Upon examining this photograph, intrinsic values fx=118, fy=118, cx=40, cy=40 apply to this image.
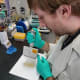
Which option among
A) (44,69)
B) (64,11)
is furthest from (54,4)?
(44,69)

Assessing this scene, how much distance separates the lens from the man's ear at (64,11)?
597 mm

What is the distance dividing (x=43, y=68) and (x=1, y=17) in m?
0.80

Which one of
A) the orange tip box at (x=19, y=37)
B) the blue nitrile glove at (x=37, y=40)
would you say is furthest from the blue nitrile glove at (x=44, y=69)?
the orange tip box at (x=19, y=37)

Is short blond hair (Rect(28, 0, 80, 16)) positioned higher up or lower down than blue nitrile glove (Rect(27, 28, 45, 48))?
higher up

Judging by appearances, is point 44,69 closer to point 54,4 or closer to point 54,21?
point 54,21

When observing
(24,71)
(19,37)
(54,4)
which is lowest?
(24,71)

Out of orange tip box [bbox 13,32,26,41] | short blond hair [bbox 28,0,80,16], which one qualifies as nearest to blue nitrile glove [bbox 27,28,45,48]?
orange tip box [bbox 13,32,26,41]

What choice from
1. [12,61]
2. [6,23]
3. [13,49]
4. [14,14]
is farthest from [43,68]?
Result: [14,14]

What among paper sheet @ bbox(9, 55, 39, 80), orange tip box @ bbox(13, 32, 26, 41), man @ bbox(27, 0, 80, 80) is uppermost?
man @ bbox(27, 0, 80, 80)

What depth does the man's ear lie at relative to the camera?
1.96 ft

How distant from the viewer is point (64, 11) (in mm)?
612

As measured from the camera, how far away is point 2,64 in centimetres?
Result: 99

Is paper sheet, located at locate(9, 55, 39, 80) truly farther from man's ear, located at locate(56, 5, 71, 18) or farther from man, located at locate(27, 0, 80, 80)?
man's ear, located at locate(56, 5, 71, 18)

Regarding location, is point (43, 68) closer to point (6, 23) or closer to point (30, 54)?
point (30, 54)
